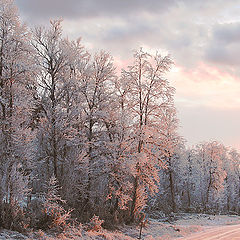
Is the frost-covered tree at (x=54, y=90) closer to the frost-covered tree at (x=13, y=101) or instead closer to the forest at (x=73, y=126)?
the forest at (x=73, y=126)

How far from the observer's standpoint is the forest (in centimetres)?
1387

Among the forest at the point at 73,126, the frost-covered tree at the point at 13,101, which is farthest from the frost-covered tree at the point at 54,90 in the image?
the frost-covered tree at the point at 13,101

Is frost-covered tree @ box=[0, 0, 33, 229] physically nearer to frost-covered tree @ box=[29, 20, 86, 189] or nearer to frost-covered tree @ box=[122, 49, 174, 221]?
frost-covered tree @ box=[29, 20, 86, 189]

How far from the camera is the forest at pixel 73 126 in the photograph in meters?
13.9

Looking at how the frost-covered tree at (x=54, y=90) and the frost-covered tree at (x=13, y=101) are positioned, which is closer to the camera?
the frost-covered tree at (x=13, y=101)

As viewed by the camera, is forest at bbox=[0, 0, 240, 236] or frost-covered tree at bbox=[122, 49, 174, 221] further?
frost-covered tree at bbox=[122, 49, 174, 221]

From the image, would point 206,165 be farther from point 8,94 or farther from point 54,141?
point 8,94

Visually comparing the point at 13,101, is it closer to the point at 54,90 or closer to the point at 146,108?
the point at 54,90

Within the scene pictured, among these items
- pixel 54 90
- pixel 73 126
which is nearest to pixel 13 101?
pixel 54 90

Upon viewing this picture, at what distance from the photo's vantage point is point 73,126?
65.4 ft

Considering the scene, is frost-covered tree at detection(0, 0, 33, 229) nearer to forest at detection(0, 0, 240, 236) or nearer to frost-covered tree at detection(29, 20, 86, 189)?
forest at detection(0, 0, 240, 236)

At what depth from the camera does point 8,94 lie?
14070 millimetres

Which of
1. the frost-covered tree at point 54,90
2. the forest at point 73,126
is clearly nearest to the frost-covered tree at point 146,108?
the forest at point 73,126

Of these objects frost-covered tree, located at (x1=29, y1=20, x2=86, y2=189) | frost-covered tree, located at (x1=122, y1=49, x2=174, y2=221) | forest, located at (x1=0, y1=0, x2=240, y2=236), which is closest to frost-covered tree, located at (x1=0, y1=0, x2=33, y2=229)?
forest, located at (x1=0, y1=0, x2=240, y2=236)
